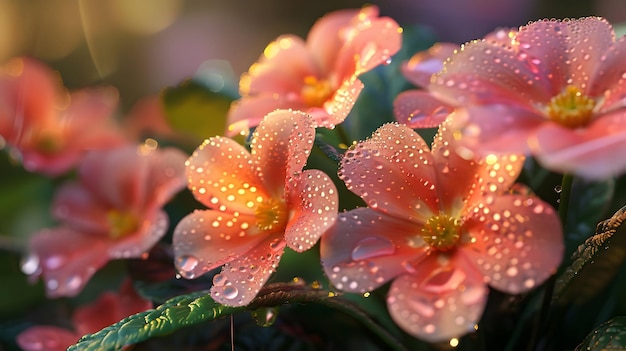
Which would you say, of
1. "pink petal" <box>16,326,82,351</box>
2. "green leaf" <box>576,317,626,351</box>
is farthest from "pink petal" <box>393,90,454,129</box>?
"pink petal" <box>16,326,82,351</box>

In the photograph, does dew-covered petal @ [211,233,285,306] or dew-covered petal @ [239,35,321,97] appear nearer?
dew-covered petal @ [211,233,285,306]

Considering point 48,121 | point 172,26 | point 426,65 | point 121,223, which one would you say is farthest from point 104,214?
point 172,26

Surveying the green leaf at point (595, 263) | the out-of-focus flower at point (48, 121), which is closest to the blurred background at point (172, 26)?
the out-of-focus flower at point (48, 121)

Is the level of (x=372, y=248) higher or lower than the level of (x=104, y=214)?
higher

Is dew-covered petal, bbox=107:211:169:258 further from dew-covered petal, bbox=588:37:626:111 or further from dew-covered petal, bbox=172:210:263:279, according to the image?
dew-covered petal, bbox=588:37:626:111

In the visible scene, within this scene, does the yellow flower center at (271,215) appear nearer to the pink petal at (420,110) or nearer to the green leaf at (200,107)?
the pink petal at (420,110)

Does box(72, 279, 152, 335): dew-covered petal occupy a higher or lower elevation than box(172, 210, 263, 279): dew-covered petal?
lower

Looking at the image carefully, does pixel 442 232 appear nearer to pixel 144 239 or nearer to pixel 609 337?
pixel 609 337
